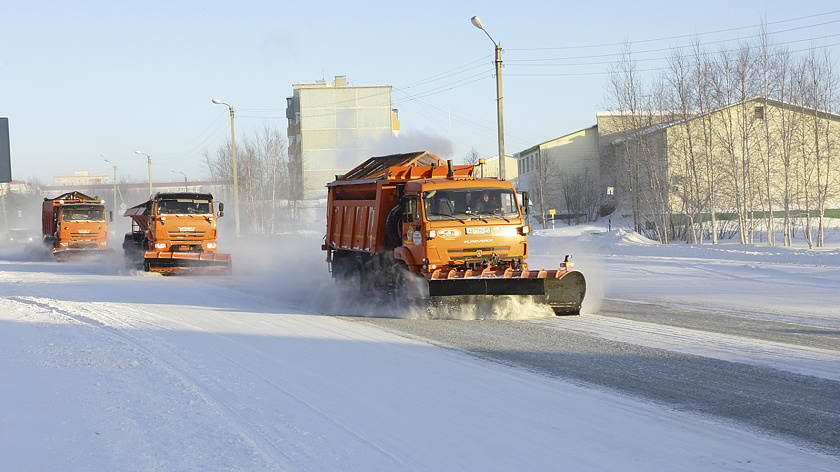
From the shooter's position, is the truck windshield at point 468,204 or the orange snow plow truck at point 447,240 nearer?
the orange snow plow truck at point 447,240

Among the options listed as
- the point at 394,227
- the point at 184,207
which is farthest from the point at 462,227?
the point at 184,207

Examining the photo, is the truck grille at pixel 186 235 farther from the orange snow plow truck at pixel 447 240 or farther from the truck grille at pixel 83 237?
the truck grille at pixel 83 237

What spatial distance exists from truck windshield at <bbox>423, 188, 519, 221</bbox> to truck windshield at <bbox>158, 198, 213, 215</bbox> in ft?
48.8

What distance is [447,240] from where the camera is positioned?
503 inches

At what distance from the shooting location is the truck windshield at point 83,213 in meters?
34.6

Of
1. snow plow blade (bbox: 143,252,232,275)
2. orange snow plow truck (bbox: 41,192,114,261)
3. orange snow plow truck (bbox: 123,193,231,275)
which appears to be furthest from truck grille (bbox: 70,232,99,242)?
snow plow blade (bbox: 143,252,232,275)

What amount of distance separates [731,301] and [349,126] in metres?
62.4

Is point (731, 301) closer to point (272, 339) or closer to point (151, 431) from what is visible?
point (272, 339)

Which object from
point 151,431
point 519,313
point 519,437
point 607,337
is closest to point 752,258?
point 519,313

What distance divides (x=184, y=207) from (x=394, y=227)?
1365 centimetres

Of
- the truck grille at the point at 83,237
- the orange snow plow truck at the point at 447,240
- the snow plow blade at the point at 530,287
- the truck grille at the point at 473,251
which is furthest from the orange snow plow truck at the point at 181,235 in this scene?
the snow plow blade at the point at 530,287

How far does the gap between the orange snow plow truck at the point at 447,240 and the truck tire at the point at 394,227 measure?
0.8 inches

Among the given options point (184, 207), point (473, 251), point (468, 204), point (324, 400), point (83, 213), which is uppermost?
point (83, 213)

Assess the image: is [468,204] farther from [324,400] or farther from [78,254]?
[78,254]
